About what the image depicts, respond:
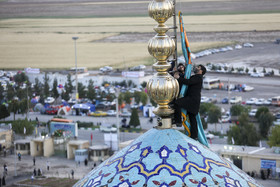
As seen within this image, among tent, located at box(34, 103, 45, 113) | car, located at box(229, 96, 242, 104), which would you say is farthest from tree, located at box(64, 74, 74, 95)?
car, located at box(229, 96, 242, 104)

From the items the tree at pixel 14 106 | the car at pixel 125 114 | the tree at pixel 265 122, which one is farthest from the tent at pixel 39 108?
the tree at pixel 265 122

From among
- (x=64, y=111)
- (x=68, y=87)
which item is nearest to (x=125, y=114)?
(x=64, y=111)

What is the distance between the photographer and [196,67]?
3.34 meters

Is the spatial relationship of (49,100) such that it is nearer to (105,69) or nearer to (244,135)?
(105,69)

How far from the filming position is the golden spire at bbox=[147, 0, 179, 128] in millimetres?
3061

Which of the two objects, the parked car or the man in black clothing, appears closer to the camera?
the man in black clothing

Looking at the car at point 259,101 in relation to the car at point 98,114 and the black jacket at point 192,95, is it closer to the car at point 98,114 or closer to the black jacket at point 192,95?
the car at point 98,114

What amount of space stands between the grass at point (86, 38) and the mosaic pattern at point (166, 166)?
41.3 meters

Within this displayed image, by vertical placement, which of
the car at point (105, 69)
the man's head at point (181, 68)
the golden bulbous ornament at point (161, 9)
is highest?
the golden bulbous ornament at point (161, 9)

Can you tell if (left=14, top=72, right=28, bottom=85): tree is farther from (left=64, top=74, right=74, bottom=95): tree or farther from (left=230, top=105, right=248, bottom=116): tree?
(left=230, top=105, right=248, bottom=116): tree

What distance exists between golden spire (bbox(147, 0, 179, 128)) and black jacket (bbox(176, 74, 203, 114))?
9cm

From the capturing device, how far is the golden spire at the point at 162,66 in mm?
3061

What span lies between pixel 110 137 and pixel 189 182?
699 inches

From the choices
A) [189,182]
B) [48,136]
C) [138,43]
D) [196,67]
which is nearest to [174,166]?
[189,182]
